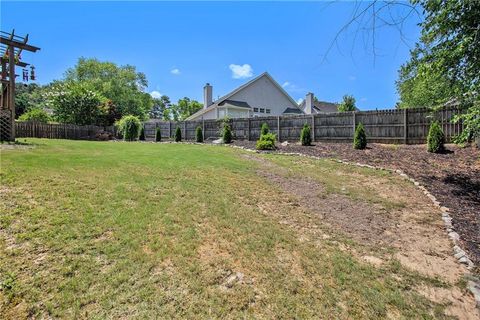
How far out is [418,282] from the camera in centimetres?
345

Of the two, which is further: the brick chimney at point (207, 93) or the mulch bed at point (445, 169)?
the brick chimney at point (207, 93)

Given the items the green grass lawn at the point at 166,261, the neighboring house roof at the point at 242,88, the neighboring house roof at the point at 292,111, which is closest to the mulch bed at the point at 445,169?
the green grass lawn at the point at 166,261

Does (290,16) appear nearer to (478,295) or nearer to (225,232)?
(225,232)

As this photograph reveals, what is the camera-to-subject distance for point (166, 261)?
10.3 feet

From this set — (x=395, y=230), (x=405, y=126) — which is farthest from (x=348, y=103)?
(x=395, y=230)

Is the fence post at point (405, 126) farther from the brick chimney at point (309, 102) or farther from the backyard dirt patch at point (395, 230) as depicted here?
the brick chimney at point (309, 102)

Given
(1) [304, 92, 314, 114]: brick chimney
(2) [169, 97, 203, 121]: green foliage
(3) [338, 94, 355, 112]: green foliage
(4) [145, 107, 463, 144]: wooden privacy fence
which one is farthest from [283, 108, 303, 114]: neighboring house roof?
(2) [169, 97, 203, 121]: green foliage

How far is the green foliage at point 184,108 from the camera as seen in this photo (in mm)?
50906

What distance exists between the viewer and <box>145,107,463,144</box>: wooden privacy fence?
36.7 feet

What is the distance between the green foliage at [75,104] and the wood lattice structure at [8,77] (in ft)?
54.7

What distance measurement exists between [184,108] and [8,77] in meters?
45.2

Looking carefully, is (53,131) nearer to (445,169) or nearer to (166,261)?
(166,261)

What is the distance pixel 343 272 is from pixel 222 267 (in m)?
1.55

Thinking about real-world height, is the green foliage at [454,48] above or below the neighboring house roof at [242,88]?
below
